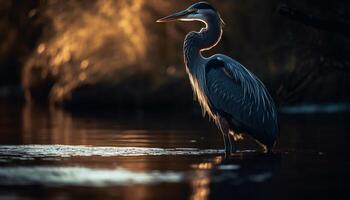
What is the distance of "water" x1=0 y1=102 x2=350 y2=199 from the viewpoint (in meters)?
9.95

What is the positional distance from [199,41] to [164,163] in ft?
10.5

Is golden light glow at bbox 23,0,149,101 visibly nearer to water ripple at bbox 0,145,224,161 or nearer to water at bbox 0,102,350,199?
water at bbox 0,102,350,199

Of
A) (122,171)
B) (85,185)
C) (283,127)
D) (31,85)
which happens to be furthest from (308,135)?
(31,85)

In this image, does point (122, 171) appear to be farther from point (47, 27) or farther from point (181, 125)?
point (47, 27)

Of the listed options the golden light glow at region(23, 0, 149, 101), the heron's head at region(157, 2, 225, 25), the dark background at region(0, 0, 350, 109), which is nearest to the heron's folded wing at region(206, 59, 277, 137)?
the heron's head at region(157, 2, 225, 25)

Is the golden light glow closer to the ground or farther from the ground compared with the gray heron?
farther from the ground

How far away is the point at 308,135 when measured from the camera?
57.1 feet

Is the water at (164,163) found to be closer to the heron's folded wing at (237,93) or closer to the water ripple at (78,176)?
the water ripple at (78,176)

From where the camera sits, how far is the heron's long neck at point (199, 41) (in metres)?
15.1

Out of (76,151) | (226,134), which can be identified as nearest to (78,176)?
(76,151)

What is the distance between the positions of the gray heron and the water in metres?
0.31

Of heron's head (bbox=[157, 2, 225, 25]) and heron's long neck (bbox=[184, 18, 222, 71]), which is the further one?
heron's head (bbox=[157, 2, 225, 25])

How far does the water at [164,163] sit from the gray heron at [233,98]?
308 mm

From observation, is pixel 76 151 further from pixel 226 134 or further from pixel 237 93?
pixel 237 93
